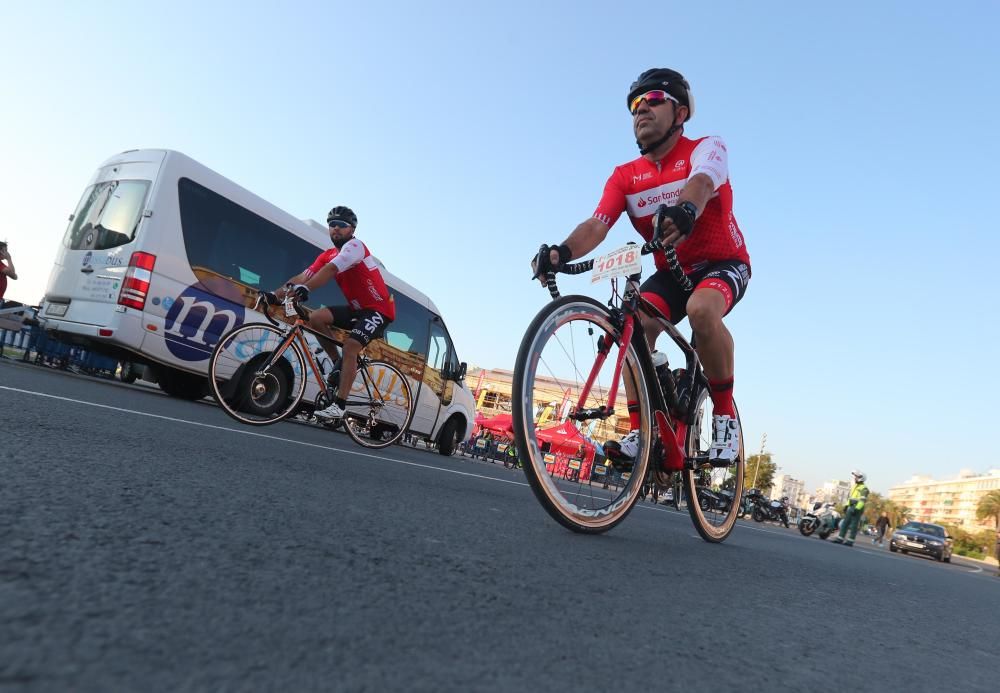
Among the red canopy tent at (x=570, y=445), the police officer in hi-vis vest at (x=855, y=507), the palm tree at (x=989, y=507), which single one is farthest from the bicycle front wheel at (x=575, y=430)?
A: the palm tree at (x=989, y=507)

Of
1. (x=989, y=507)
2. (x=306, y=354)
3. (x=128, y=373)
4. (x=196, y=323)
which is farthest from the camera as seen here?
(x=989, y=507)

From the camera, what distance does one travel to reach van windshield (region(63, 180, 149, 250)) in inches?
301

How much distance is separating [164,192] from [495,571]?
7809 mm

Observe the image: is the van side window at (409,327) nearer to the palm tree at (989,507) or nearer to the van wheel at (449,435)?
the van wheel at (449,435)

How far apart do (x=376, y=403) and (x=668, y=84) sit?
4832mm

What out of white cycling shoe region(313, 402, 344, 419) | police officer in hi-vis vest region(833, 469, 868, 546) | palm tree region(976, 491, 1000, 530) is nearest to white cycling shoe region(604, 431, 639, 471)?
white cycling shoe region(313, 402, 344, 419)

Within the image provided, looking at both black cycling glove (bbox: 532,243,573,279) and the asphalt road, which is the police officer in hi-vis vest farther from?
black cycling glove (bbox: 532,243,573,279)

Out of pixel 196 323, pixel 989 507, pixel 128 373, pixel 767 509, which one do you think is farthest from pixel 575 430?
pixel 989 507

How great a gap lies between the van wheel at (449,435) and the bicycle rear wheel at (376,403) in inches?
212

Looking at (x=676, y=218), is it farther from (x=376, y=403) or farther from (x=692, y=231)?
(x=376, y=403)

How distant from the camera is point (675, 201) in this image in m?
3.18

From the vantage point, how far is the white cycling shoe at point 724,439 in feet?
11.0

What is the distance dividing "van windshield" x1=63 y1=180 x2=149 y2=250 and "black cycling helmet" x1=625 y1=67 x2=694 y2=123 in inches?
262

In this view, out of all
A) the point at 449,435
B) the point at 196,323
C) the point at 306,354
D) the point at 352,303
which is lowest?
the point at 449,435
